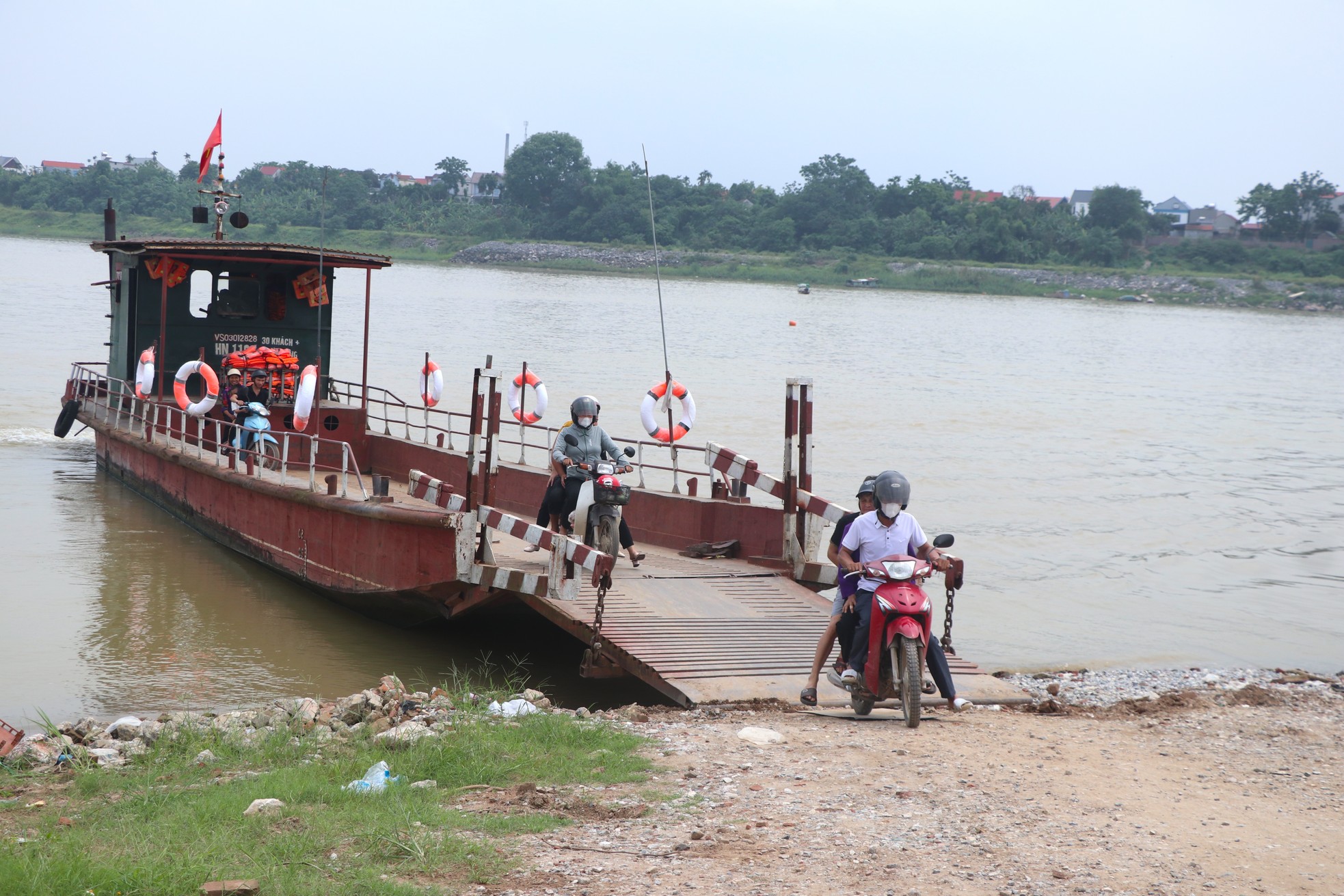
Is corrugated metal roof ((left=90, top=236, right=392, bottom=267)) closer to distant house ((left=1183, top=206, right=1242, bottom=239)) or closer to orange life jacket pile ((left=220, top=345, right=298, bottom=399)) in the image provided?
orange life jacket pile ((left=220, top=345, right=298, bottom=399))

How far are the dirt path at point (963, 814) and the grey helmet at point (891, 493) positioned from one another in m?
1.18

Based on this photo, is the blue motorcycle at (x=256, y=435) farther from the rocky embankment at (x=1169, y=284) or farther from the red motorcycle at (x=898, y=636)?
the rocky embankment at (x=1169, y=284)

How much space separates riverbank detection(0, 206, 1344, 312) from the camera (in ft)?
263

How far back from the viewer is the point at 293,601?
41.3ft

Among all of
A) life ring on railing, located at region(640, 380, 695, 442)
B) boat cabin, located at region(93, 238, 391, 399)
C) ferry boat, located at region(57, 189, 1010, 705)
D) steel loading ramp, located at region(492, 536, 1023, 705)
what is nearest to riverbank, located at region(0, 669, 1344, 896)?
steel loading ramp, located at region(492, 536, 1023, 705)

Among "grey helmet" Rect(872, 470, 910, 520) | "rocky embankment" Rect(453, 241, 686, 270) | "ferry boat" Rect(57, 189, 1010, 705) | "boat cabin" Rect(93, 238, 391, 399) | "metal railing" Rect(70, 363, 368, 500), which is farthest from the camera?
"rocky embankment" Rect(453, 241, 686, 270)

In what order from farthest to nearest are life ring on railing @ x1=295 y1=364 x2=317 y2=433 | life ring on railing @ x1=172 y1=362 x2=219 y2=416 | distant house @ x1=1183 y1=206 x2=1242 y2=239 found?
1. distant house @ x1=1183 y1=206 x2=1242 y2=239
2. life ring on railing @ x1=172 y1=362 x2=219 y2=416
3. life ring on railing @ x1=295 y1=364 x2=317 y2=433

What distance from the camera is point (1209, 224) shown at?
127812 mm

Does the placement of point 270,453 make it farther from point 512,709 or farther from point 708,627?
point 512,709

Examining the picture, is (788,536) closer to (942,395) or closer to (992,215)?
(942,395)

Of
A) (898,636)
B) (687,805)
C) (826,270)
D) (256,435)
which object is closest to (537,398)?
(256,435)

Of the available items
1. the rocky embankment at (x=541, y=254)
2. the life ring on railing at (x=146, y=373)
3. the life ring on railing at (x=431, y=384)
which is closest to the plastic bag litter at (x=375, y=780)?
the life ring on railing at (x=146, y=373)

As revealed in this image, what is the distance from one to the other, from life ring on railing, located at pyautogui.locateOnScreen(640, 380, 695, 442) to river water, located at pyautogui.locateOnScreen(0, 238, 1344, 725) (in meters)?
2.64

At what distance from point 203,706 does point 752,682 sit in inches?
159
